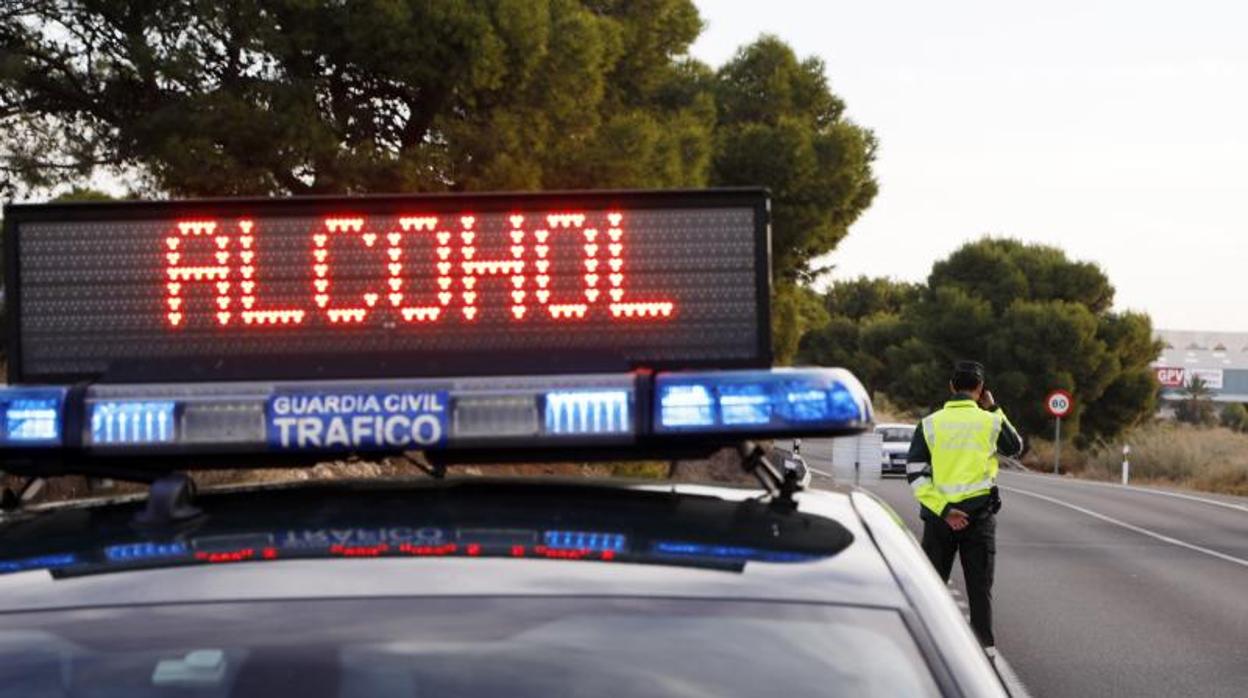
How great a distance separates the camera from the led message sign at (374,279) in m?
3.77

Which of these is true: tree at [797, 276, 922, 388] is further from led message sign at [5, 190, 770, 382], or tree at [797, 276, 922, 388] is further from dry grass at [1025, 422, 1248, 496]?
led message sign at [5, 190, 770, 382]

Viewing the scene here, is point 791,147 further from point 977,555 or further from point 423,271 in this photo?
point 423,271

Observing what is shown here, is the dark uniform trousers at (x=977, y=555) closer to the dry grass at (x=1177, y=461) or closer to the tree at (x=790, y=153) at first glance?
the tree at (x=790, y=153)

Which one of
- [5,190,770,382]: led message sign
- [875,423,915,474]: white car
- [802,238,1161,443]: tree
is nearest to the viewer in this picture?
[5,190,770,382]: led message sign

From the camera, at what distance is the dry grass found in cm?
4834

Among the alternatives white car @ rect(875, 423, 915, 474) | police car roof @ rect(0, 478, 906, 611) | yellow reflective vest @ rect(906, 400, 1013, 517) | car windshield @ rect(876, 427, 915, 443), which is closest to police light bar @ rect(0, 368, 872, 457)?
police car roof @ rect(0, 478, 906, 611)

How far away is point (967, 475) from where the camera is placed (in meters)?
10.9

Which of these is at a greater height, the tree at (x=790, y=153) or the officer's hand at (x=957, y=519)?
the tree at (x=790, y=153)

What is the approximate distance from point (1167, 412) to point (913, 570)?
15716 cm

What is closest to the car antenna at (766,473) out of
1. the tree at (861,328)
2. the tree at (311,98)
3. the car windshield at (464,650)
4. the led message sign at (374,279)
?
the led message sign at (374,279)

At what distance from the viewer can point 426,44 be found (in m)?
22.4

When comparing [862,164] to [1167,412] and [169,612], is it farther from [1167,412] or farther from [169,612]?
[1167,412]

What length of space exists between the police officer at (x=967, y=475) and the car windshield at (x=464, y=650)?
27.8 feet

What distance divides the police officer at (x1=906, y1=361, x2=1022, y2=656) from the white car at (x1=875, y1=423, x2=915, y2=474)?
35.3m
